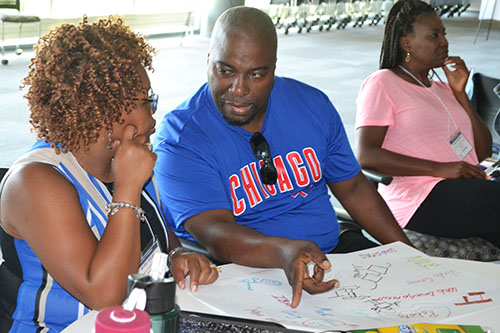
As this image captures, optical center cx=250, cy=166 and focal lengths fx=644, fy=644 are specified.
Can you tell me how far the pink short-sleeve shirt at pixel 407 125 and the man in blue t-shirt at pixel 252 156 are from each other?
618mm

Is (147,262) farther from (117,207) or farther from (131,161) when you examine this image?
(131,161)

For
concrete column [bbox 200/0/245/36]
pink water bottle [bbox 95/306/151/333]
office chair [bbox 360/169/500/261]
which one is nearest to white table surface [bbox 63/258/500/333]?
pink water bottle [bbox 95/306/151/333]

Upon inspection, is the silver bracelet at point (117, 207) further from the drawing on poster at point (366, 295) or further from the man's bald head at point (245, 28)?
the man's bald head at point (245, 28)

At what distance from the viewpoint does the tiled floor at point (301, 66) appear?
631 cm

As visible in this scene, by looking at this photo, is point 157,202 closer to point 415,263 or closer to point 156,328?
point 415,263

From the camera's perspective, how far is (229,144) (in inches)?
78.2

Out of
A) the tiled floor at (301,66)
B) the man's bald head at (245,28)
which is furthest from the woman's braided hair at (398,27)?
the tiled floor at (301,66)

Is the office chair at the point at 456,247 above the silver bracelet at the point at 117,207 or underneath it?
underneath

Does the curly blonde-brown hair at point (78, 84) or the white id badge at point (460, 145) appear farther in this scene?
the white id badge at point (460, 145)

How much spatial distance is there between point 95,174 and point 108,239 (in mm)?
258

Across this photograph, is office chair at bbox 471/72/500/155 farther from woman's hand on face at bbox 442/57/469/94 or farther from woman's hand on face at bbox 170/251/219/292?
woman's hand on face at bbox 170/251/219/292

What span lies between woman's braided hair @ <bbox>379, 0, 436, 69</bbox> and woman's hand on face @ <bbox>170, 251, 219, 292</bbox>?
74.3 inches

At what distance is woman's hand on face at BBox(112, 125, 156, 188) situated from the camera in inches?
58.6

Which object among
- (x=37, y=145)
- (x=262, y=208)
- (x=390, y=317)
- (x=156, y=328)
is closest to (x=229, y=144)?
(x=262, y=208)
